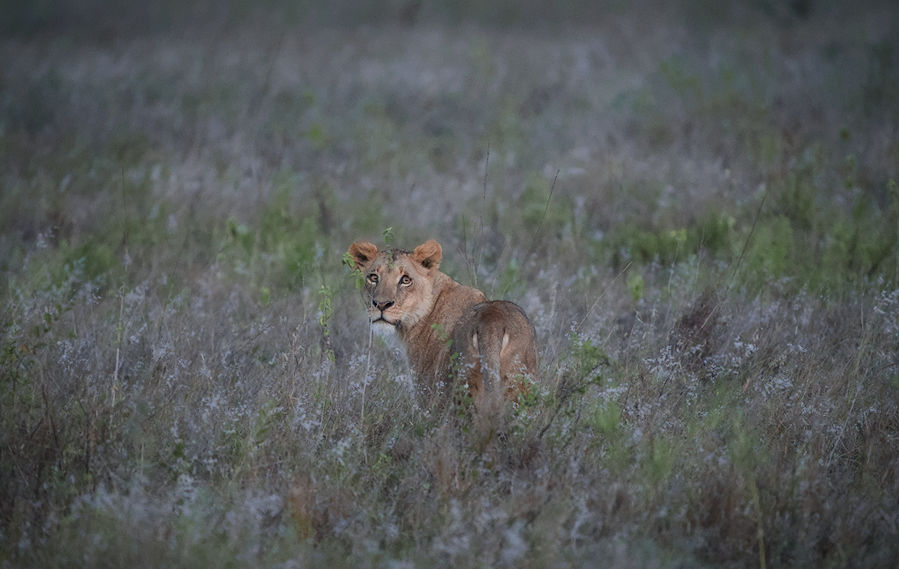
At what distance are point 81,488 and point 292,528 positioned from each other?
1.09m

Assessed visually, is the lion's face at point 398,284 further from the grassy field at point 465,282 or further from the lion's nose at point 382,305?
the grassy field at point 465,282

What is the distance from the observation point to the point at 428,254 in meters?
5.34

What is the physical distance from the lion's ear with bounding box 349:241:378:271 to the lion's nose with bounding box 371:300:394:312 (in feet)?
1.42

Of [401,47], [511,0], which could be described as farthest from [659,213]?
[511,0]

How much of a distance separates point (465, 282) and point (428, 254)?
1554 mm

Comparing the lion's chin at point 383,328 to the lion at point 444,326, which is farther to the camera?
the lion's chin at point 383,328

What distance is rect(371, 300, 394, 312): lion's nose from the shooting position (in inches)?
197

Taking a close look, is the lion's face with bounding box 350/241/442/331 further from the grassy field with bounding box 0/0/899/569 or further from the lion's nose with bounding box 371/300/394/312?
the grassy field with bounding box 0/0/899/569

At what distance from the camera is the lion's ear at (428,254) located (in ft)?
17.4

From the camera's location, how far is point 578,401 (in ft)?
15.0

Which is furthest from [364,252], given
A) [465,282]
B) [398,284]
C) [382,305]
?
[465,282]

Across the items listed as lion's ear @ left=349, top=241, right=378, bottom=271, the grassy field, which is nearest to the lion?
lion's ear @ left=349, top=241, right=378, bottom=271

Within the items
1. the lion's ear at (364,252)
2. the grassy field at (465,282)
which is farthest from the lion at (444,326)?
the grassy field at (465,282)

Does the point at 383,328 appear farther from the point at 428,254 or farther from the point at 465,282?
the point at 465,282
